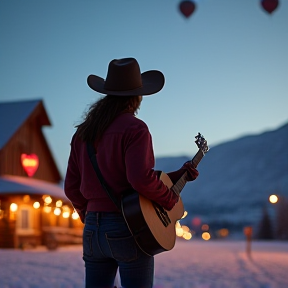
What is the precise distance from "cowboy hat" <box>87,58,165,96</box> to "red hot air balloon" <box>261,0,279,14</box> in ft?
38.2

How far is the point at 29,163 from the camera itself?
22.3 metres

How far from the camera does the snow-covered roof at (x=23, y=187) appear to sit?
20094 mm

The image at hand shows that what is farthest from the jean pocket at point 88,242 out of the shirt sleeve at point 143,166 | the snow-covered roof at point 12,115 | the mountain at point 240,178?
the mountain at point 240,178

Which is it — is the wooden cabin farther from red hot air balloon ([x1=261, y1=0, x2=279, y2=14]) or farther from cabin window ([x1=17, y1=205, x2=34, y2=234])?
red hot air balloon ([x1=261, y1=0, x2=279, y2=14])

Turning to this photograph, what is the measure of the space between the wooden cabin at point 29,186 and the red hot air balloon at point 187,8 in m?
7.59

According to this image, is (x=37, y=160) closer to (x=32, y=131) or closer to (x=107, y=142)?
(x=32, y=131)

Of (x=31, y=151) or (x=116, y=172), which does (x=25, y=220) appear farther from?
(x=116, y=172)

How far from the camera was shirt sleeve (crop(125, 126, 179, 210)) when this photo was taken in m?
2.93

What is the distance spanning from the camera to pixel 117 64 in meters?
3.28

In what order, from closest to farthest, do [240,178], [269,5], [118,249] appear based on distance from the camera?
[118,249] < [269,5] < [240,178]

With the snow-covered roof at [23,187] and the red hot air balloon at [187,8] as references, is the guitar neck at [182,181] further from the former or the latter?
the snow-covered roof at [23,187]

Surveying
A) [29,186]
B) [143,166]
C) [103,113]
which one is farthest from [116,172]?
[29,186]

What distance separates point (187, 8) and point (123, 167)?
13.0m

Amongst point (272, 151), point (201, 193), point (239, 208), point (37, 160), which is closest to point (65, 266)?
point (37, 160)
